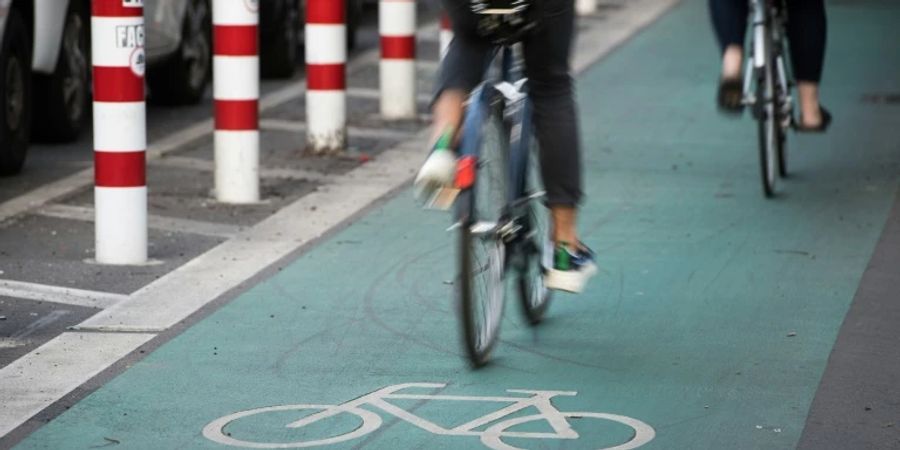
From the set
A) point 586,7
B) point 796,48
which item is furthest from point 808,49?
point 586,7

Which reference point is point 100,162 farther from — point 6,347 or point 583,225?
point 583,225

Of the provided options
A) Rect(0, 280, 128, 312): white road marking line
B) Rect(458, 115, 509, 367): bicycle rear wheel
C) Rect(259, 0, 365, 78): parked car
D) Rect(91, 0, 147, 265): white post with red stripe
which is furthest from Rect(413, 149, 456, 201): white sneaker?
Rect(259, 0, 365, 78): parked car

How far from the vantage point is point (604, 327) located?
6457 mm

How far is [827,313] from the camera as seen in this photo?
6.68 m

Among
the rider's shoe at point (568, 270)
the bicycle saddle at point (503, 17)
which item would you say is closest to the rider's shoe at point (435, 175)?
the bicycle saddle at point (503, 17)

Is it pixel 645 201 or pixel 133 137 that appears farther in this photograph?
pixel 645 201

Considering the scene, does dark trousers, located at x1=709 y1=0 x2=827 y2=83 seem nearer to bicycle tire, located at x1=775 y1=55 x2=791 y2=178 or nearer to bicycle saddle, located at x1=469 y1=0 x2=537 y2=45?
bicycle tire, located at x1=775 y1=55 x2=791 y2=178

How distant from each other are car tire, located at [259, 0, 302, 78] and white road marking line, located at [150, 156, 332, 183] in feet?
12.5

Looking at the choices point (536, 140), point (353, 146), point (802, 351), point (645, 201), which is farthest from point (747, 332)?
point (353, 146)

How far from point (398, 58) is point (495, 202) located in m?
6.36

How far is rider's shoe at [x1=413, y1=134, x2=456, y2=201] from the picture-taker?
5.29 metres

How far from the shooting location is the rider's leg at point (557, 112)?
567 cm

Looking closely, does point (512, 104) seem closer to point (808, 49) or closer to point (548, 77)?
point (548, 77)

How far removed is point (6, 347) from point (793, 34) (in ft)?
14.5
